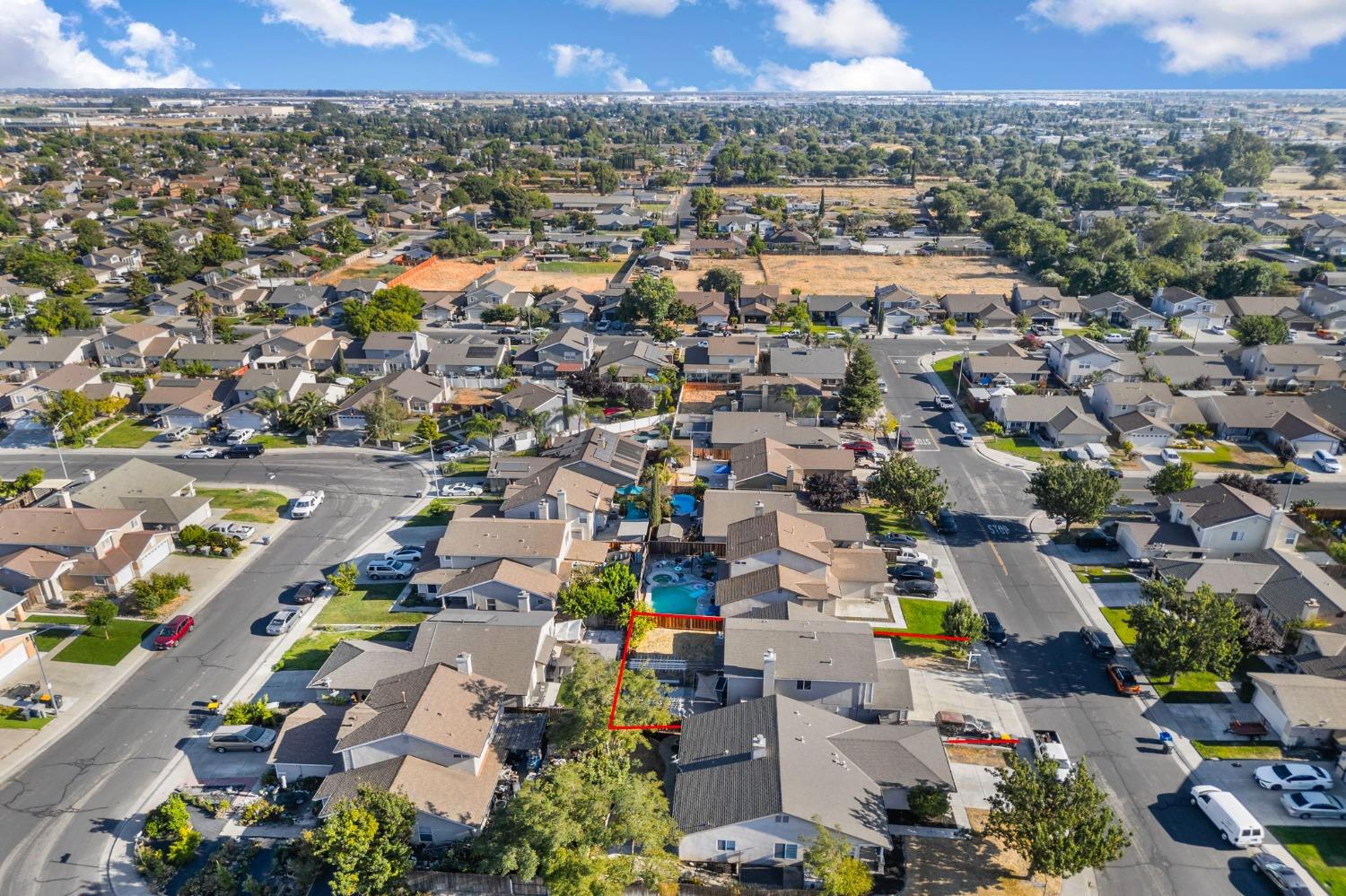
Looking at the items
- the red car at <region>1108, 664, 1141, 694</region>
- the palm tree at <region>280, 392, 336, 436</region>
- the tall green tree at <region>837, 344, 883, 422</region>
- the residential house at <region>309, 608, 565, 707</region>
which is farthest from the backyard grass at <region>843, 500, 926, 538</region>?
the palm tree at <region>280, 392, 336, 436</region>

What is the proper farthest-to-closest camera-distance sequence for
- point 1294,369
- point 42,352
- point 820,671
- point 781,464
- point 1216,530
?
1. point 42,352
2. point 1294,369
3. point 781,464
4. point 1216,530
5. point 820,671

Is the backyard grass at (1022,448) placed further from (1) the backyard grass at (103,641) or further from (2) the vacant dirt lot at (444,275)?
(2) the vacant dirt lot at (444,275)

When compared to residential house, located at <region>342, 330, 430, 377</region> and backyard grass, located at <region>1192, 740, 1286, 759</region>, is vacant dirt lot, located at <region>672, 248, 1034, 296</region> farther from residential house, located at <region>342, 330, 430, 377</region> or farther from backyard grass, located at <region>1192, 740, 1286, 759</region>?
backyard grass, located at <region>1192, 740, 1286, 759</region>

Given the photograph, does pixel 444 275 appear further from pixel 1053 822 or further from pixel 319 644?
pixel 1053 822

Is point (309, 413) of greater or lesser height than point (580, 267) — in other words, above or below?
below

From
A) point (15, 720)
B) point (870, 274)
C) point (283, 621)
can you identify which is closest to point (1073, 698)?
point (283, 621)

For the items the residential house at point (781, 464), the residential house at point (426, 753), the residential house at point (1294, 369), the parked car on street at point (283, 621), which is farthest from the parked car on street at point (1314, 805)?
the residential house at point (1294, 369)
